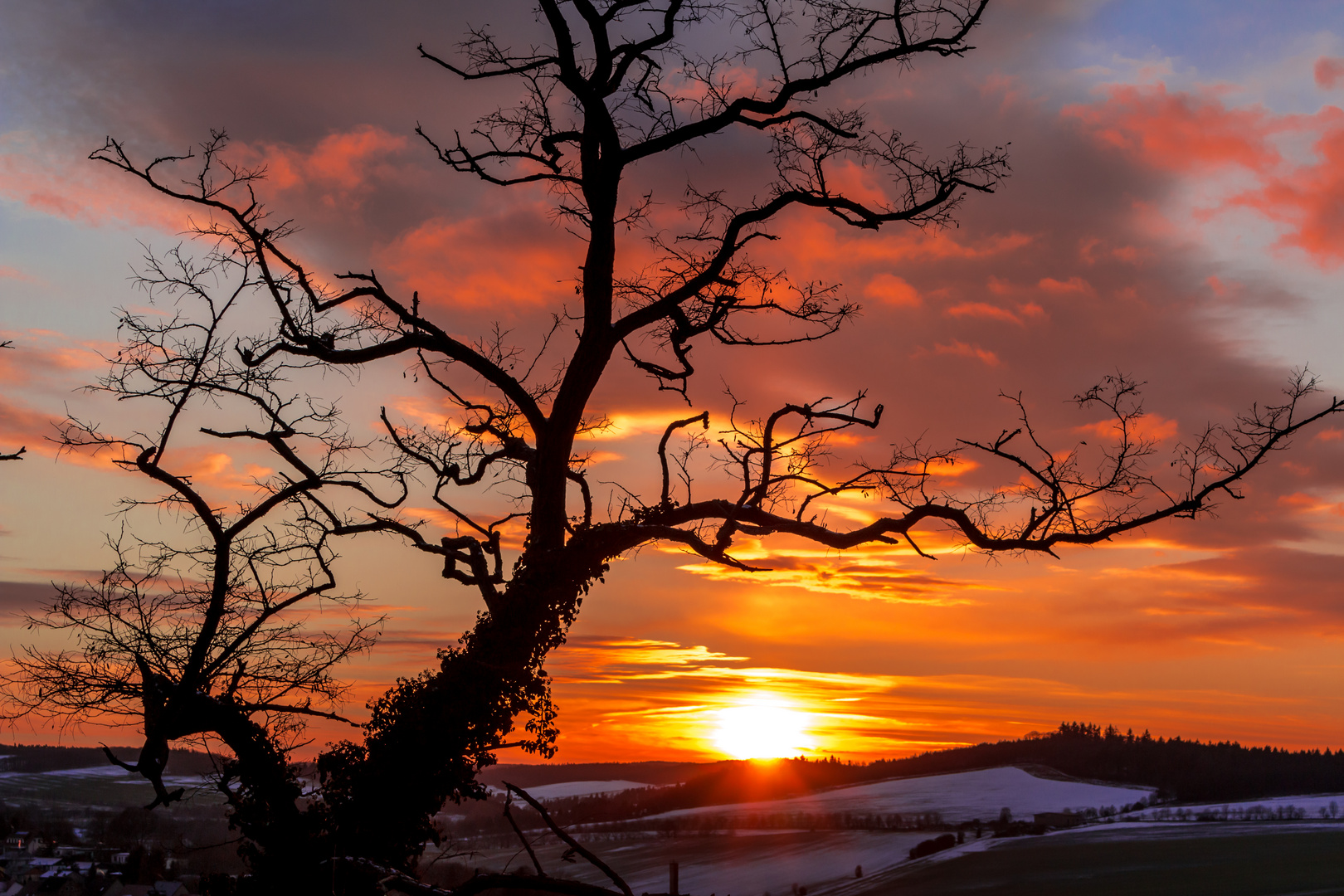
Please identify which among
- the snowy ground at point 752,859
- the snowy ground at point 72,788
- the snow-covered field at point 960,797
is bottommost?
the snowy ground at point 72,788

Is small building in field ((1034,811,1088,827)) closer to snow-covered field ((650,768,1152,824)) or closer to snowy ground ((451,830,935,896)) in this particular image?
snow-covered field ((650,768,1152,824))

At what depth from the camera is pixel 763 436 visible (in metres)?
11.9

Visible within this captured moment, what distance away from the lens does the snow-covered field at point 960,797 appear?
7575cm

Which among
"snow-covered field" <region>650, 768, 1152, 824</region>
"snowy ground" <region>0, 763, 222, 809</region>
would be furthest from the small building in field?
"snowy ground" <region>0, 763, 222, 809</region>

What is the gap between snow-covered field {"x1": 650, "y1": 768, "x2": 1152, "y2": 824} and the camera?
75750 millimetres

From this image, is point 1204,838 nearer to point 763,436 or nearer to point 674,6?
point 763,436

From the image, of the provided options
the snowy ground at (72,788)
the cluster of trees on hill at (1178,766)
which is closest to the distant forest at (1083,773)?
the cluster of trees on hill at (1178,766)

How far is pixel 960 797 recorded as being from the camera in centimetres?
8438

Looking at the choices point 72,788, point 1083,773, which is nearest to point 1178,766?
point 1083,773

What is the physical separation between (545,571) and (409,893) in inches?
274

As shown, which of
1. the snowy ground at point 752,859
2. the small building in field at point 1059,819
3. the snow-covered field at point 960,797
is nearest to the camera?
the snowy ground at point 752,859

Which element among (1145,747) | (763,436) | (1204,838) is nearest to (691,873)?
(1204,838)

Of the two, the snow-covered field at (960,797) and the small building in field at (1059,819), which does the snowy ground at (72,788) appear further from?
the small building in field at (1059,819)

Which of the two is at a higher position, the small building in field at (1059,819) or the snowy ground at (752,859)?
the small building in field at (1059,819)
